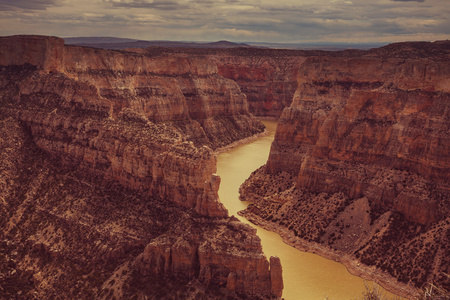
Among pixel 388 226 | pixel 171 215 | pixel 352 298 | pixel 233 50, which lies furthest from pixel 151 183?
pixel 233 50

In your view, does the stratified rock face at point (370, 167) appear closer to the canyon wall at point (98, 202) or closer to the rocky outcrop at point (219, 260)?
the rocky outcrop at point (219, 260)

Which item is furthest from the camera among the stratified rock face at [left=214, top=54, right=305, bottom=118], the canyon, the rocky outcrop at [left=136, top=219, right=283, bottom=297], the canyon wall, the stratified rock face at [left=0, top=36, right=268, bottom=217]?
the stratified rock face at [left=214, top=54, right=305, bottom=118]

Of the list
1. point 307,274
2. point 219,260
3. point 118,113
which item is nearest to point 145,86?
point 118,113

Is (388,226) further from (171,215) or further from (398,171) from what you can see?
(171,215)

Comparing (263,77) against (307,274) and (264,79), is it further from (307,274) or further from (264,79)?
(307,274)

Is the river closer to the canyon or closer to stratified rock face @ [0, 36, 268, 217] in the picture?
the canyon

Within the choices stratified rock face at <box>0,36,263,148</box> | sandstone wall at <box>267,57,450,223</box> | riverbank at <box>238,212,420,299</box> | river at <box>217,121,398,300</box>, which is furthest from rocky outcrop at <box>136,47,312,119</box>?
riverbank at <box>238,212,420,299</box>

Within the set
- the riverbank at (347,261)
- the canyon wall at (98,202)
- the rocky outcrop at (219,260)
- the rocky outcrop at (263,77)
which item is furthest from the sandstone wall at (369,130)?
the rocky outcrop at (263,77)
